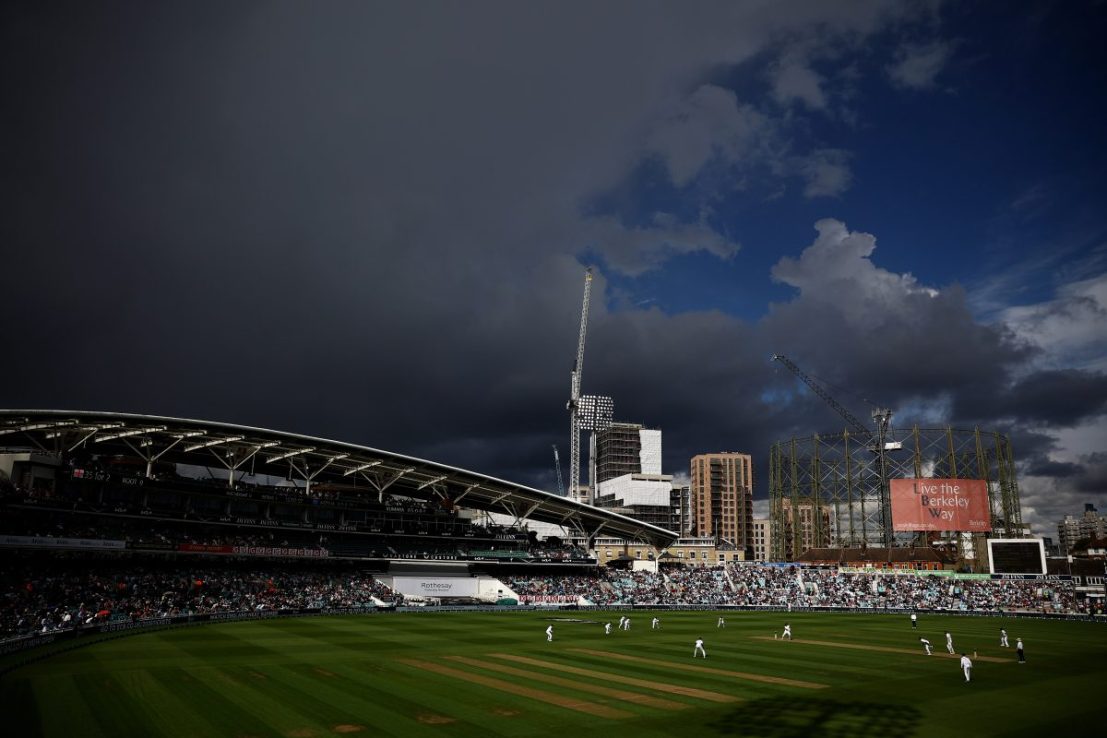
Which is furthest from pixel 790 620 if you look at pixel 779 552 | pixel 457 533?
pixel 779 552

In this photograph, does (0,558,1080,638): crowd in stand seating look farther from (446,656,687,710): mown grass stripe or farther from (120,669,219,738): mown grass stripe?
(446,656,687,710): mown grass stripe

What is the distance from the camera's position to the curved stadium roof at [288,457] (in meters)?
68.6

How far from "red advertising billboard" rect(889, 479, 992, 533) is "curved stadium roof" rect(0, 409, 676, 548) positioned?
3556cm

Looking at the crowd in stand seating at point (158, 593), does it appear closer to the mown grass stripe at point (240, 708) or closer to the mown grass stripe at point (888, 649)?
the mown grass stripe at point (240, 708)

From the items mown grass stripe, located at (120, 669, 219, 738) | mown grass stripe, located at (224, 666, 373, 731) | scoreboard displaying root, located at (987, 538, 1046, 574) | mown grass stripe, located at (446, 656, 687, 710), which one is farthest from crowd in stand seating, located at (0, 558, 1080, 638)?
mown grass stripe, located at (446, 656, 687, 710)

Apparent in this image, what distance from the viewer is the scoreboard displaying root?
3816 inches

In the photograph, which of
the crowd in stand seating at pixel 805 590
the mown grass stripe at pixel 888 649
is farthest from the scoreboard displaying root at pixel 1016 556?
the mown grass stripe at pixel 888 649

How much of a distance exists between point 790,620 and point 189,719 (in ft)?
189

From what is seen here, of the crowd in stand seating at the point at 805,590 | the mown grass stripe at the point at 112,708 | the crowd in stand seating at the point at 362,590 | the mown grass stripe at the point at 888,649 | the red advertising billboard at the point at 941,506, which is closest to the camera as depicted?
the mown grass stripe at the point at 112,708

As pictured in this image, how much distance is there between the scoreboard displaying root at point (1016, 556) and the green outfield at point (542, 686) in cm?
5160

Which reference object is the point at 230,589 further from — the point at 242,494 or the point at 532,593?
the point at 532,593

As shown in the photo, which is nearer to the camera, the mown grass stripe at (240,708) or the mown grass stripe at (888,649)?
the mown grass stripe at (240,708)

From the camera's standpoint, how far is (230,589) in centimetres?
6806

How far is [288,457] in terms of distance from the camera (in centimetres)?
8200
